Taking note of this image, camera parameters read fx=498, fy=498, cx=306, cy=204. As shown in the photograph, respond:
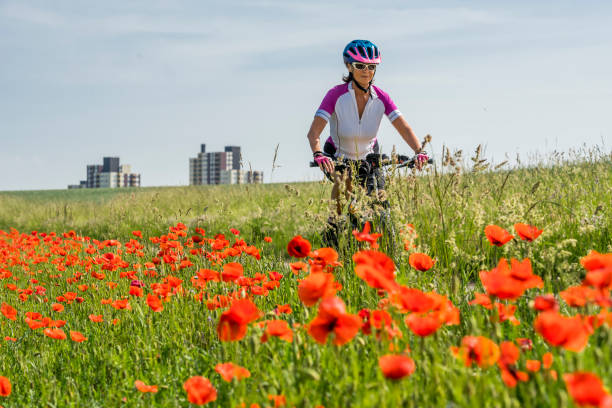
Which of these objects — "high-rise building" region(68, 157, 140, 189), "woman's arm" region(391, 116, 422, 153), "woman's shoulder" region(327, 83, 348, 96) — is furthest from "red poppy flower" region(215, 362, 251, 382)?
"high-rise building" region(68, 157, 140, 189)

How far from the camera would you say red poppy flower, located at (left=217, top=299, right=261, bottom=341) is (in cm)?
151

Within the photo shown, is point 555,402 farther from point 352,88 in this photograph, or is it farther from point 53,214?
point 53,214

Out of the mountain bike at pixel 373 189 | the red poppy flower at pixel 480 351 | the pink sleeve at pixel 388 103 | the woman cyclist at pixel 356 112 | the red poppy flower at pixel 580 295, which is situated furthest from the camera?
the pink sleeve at pixel 388 103

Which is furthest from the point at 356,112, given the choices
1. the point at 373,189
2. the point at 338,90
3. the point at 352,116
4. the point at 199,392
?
the point at 199,392

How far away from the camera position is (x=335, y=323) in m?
1.43

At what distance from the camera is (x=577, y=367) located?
1.26 metres

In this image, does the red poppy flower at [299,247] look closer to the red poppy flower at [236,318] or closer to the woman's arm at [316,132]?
the red poppy flower at [236,318]

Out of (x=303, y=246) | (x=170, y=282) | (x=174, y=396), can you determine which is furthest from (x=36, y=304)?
(x=303, y=246)

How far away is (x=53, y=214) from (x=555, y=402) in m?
14.8

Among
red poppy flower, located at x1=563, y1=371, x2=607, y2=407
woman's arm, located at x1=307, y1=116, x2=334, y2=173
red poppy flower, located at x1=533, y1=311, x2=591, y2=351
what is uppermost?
woman's arm, located at x1=307, y1=116, x2=334, y2=173

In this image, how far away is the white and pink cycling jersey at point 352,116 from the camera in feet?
16.1

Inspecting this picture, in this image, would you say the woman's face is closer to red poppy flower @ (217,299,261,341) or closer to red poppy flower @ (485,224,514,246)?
red poppy flower @ (485,224,514,246)

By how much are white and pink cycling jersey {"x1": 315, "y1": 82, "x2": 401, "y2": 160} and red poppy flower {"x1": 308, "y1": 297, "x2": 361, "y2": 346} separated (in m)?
3.51

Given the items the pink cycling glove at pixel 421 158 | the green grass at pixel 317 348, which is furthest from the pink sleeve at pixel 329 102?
the green grass at pixel 317 348
